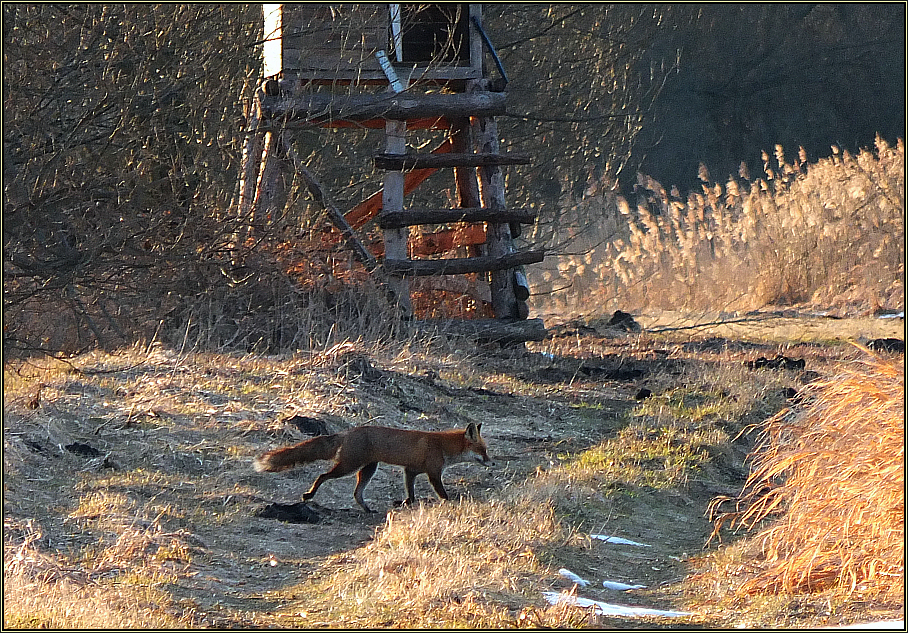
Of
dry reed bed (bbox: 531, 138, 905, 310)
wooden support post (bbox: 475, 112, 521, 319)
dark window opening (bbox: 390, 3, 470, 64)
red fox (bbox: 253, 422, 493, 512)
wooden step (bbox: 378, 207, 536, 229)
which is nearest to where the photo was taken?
red fox (bbox: 253, 422, 493, 512)

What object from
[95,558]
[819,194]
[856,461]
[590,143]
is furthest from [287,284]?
[819,194]

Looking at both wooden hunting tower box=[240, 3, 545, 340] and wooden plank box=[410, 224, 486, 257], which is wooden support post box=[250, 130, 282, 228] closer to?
wooden hunting tower box=[240, 3, 545, 340]

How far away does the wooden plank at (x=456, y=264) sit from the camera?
39.5 ft

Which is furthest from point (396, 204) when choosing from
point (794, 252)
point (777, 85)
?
point (777, 85)

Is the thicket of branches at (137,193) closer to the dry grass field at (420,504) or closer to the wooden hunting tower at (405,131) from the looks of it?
the wooden hunting tower at (405,131)

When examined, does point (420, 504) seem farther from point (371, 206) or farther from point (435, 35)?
point (435, 35)

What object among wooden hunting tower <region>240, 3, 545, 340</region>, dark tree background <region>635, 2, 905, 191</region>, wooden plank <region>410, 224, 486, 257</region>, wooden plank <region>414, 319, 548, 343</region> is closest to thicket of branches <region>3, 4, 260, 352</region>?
wooden hunting tower <region>240, 3, 545, 340</region>

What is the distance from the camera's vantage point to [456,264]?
12.3 m

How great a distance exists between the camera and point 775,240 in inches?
702

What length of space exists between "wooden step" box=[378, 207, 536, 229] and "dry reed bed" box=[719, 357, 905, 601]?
248 inches

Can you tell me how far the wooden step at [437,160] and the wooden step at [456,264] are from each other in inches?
36.6

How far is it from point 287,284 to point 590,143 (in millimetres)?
8439

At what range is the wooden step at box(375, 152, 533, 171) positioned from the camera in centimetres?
1220

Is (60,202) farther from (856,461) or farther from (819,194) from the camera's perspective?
(819,194)
